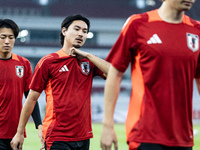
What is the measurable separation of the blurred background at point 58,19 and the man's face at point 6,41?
90.1 ft

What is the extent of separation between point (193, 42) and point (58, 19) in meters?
33.8

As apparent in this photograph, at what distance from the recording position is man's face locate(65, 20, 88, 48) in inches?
173

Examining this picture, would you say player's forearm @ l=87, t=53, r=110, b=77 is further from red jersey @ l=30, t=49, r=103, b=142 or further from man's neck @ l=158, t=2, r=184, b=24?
man's neck @ l=158, t=2, r=184, b=24

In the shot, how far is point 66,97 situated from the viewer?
411 cm

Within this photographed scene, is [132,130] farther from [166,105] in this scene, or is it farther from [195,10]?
[195,10]

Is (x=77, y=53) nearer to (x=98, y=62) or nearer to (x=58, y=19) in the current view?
(x=98, y=62)

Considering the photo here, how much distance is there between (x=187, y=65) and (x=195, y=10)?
34.2 metres

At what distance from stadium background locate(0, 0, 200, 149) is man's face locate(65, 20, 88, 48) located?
2813 cm

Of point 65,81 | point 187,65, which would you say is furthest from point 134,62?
point 65,81

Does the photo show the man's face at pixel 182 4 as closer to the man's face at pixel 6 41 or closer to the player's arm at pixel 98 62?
the player's arm at pixel 98 62

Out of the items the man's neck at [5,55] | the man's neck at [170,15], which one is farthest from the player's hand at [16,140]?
the man's neck at [170,15]

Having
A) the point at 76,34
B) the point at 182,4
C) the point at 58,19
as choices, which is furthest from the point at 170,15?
the point at 58,19

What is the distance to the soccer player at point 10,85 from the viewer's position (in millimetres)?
4831

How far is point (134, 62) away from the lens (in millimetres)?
2717
